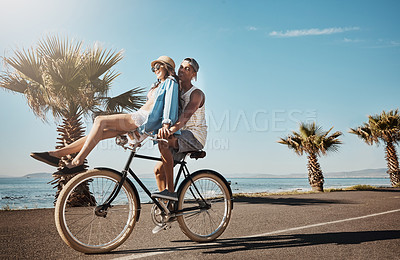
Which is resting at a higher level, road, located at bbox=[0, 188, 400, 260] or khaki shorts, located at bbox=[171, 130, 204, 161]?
khaki shorts, located at bbox=[171, 130, 204, 161]

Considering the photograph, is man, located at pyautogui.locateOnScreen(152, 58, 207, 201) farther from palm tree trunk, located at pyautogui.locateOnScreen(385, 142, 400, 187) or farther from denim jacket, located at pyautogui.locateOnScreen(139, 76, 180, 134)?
palm tree trunk, located at pyautogui.locateOnScreen(385, 142, 400, 187)

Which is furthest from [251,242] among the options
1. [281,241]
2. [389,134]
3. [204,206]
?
[389,134]

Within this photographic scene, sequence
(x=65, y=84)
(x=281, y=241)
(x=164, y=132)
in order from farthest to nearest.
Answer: (x=65, y=84), (x=281, y=241), (x=164, y=132)

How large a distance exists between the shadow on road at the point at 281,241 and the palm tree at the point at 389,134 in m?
19.3

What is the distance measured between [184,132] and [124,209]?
1.16m

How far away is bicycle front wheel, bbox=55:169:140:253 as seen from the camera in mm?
2938

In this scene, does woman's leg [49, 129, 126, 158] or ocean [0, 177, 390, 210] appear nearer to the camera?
woman's leg [49, 129, 126, 158]

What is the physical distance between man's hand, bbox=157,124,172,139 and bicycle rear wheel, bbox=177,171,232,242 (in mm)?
705

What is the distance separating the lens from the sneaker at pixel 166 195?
11.2 ft

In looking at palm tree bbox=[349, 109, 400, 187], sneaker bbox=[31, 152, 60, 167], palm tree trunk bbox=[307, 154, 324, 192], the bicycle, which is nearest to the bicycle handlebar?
the bicycle

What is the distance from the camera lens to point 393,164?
20.6 metres

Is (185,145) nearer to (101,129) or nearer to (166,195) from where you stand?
(166,195)

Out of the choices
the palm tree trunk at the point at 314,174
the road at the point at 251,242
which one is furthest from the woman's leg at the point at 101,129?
the palm tree trunk at the point at 314,174

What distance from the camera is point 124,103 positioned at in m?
10.5
